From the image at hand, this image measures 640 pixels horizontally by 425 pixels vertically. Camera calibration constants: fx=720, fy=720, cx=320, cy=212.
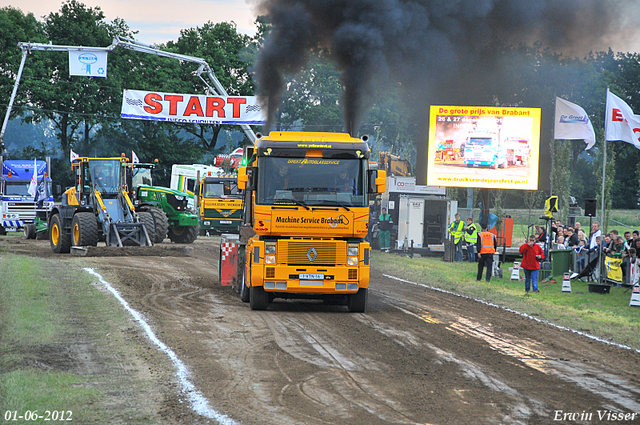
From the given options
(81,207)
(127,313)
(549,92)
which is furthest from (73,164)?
(549,92)

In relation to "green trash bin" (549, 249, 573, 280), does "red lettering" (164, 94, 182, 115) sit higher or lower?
higher

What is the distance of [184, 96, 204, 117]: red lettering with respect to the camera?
111 ft

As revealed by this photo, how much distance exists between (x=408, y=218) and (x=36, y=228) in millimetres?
16377

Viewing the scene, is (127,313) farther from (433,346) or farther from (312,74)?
(312,74)

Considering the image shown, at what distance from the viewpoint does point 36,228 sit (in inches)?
1251

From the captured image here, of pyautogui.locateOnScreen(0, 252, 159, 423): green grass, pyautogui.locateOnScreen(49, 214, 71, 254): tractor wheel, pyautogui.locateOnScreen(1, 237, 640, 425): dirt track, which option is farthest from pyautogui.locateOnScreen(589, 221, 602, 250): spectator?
pyautogui.locateOnScreen(49, 214, 71, 254): tractor wheel

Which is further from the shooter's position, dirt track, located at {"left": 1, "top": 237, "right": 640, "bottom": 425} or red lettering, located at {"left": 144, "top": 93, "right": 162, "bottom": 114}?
red lettering, located at {"left": 144, "top": 93, "right": 162, "bottom": 114}

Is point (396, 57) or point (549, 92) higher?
point (549, 92)

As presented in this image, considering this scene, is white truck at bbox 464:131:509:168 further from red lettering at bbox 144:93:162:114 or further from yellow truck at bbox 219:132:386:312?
red lettering at bbox 144:93:162:114

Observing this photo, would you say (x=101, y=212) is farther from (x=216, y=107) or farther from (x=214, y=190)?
(x=214, y=190)

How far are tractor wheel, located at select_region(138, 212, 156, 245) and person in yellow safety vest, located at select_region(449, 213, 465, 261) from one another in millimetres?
11354

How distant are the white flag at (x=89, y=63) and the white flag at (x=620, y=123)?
70.8 ft

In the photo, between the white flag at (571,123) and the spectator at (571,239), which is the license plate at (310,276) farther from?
the white flag at (571,123)

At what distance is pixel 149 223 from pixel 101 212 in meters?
1.82
